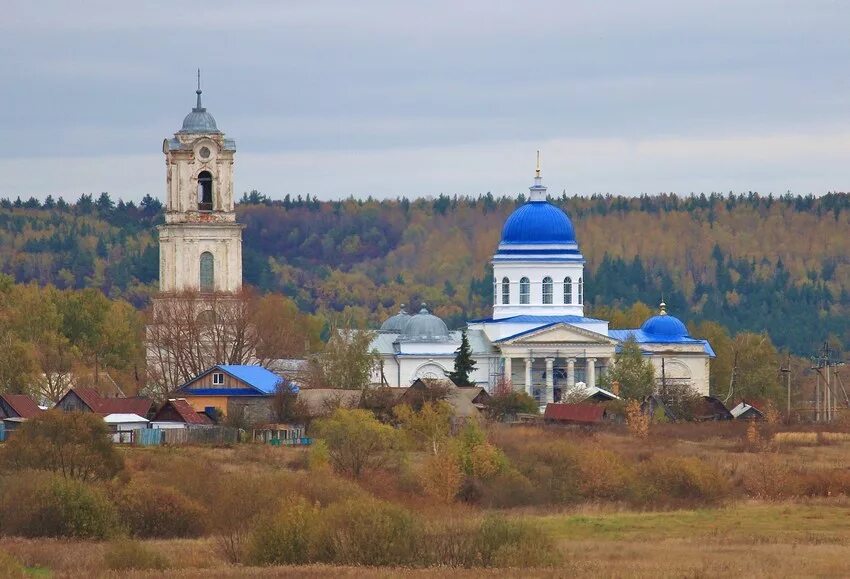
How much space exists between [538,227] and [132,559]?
5206 cm

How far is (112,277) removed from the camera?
156125 millimetres

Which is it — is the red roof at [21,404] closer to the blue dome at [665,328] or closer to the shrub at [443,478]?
the shrub at [443,478]

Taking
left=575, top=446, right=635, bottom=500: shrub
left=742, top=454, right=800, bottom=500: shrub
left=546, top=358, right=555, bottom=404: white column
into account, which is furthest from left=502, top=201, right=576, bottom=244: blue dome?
left=575, top=446, right=635, bottom=500: shrub

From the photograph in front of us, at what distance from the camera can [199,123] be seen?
86.8m

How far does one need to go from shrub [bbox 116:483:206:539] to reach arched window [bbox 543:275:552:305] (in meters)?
44.7

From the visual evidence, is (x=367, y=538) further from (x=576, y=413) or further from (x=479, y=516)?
(x=576, y=413)

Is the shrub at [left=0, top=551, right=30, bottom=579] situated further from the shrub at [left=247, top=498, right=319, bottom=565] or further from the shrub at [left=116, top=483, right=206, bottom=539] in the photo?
the shrub at [left=116, top=483, right=206, bottom=539]

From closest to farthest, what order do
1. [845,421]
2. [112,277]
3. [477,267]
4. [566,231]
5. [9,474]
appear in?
[9,474] < [845,421] < [566,231] < [112,277] < [477,267]

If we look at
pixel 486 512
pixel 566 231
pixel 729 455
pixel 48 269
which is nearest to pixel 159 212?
pixel 48 269

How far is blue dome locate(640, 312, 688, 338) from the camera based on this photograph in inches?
3482

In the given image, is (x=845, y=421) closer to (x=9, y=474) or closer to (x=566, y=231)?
(x=566, y=231)

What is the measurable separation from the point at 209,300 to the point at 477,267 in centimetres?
8695

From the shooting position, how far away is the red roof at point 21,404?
62.7 metres

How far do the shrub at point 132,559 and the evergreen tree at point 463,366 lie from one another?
4124 centimetres
